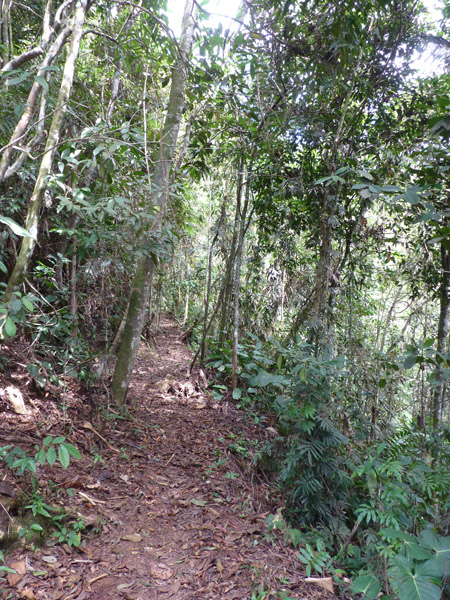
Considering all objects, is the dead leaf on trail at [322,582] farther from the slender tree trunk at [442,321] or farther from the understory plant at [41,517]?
the slender tree trunk at [442,321]

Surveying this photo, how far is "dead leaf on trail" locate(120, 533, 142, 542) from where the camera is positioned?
8.93 feet

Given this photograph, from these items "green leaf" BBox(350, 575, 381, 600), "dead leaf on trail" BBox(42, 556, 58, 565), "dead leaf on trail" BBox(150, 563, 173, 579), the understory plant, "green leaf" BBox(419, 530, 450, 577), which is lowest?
"dead leaf on trail" BBox(150, 563, 173, 579)

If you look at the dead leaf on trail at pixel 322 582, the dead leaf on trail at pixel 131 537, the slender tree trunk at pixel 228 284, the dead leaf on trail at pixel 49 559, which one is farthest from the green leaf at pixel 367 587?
Answer: the slender tree trunk at pixel 228 284

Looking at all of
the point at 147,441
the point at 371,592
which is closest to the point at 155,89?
the point at 147,441

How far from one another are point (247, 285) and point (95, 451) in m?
4.50

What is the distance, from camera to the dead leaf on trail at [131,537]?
2721 millimetres

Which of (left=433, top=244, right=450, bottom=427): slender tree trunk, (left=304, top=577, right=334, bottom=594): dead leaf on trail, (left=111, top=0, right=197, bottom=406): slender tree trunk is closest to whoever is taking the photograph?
(left=304, top=577, right=334, bottom=594): dead leaf on trail

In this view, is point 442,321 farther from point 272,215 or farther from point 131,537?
point 131,537

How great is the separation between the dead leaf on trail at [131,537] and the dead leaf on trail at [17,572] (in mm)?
737

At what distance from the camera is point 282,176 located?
540 cm

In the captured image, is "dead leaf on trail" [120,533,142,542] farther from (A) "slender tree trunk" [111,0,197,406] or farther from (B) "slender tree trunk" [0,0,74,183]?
(B) "slender tree trunk" [0,0,74,183]

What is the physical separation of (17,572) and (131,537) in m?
0.86

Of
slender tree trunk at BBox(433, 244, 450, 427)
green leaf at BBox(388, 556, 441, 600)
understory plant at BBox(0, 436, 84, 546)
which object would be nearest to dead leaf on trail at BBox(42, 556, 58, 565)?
understory plant at BBox(0, 436, 84, 546)

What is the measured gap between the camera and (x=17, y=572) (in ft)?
6.89
